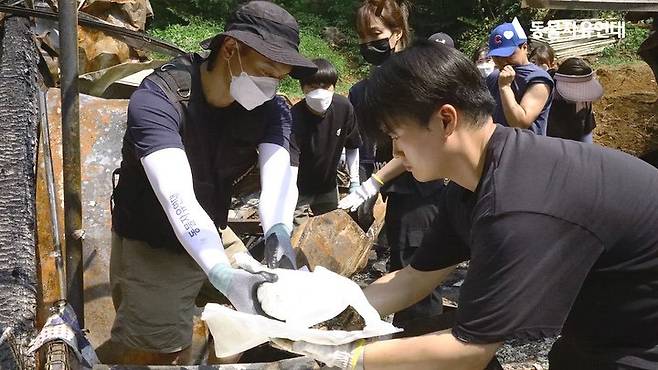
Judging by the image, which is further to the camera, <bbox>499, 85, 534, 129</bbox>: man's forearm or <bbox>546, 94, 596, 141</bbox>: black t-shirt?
<bbox>546, 94, 596, 141</bbox>: black t-shirt

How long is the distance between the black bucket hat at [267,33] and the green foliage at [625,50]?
41.3ft

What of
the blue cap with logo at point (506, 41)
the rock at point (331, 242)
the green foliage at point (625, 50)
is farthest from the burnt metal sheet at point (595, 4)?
the green foliage at point (625, 50)

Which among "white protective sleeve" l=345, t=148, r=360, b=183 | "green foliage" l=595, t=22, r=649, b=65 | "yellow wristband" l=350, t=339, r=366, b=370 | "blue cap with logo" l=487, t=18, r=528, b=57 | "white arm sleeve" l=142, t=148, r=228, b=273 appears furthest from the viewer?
"green foliage" l=595, t=22, r=649, b=65

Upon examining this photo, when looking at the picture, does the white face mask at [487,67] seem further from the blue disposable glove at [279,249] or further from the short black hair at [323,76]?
the blue disposable glove at [279,249]

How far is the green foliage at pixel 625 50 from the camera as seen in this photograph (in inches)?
556

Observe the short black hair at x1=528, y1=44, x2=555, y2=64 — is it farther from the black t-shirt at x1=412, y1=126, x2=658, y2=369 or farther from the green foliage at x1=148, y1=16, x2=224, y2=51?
the green foliage at x1=148, y1=16, x2=224, y2=51

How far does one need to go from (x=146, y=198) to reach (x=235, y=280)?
79 centimetres

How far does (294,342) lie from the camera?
75.7 inches

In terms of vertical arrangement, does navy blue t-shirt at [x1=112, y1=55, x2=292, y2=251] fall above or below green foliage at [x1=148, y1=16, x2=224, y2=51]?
above

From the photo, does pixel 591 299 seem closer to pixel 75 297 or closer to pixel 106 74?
pixel 75 297

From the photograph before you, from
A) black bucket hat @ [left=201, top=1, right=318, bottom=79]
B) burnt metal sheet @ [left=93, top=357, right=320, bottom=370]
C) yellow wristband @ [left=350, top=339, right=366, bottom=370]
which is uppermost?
black bucket hat @ [left=201, top=1, right=318, bottom=79]

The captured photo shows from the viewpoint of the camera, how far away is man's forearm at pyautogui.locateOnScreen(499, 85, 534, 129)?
4.02m

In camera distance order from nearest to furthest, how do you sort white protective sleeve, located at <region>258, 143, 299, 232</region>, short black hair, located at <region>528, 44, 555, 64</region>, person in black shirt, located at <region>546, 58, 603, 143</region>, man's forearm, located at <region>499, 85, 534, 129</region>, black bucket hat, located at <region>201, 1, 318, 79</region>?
black bucket hat, located at <region>201, 1, 318, 79</region> → white protective sleeve, located at <region>258, 143, 299, 232</region> → man's forearm, located at <region>499, 85, 534, 129</region> → person in black shirt, located at <region>546, 58, 603, 143</region> → short black hair, located at <region>528, 44, 555, 64</region>

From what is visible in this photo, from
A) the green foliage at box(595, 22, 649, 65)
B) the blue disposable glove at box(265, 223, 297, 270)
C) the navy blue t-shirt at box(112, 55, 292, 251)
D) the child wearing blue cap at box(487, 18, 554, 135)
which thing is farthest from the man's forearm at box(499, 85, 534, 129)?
the green foliage at box(595, 22, 649, 65)
